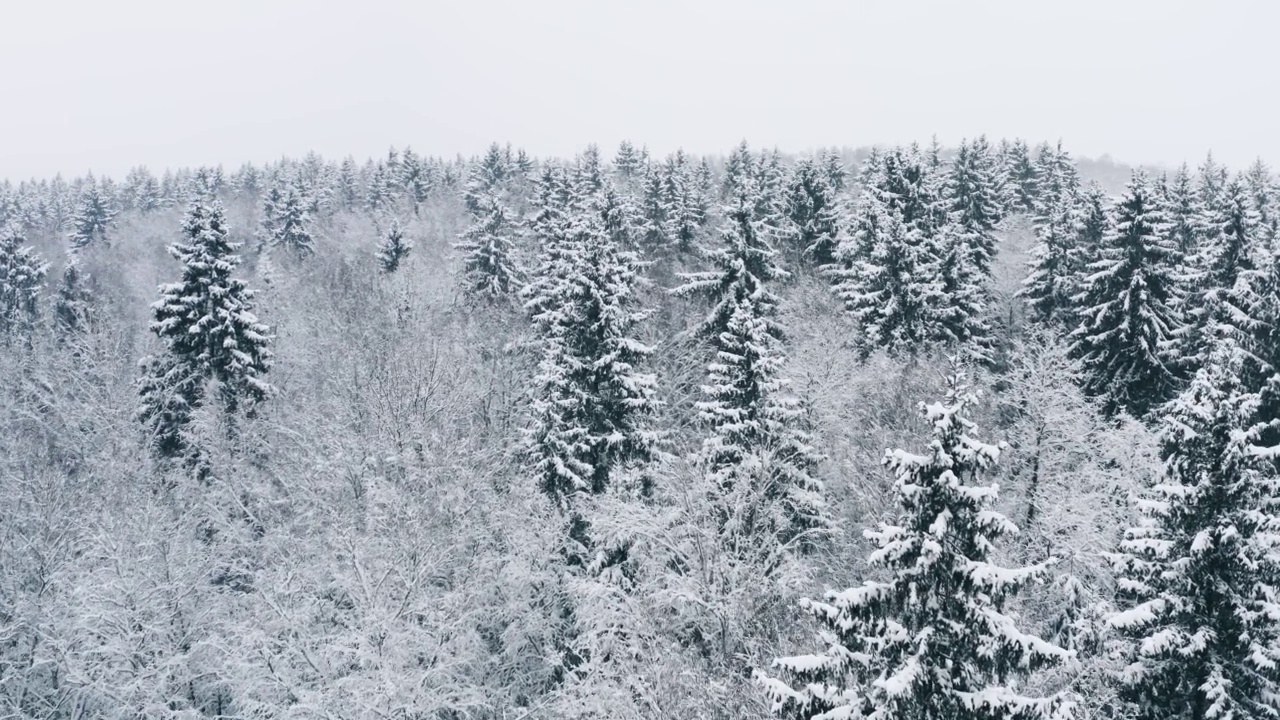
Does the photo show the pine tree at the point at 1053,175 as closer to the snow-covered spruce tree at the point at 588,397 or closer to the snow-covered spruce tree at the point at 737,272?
the snow-covered spruce tree at the point at 737,272

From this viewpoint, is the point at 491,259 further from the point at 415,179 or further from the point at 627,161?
the point at 415,179

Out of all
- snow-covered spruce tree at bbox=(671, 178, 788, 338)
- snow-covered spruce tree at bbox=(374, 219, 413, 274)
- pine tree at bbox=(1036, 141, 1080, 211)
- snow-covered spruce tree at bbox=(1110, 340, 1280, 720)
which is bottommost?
snow-covered spruce tree at bbox=(1110, 340, 1280, 720)

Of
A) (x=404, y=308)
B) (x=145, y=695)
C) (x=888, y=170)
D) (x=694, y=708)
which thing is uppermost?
(x=888, y=170)

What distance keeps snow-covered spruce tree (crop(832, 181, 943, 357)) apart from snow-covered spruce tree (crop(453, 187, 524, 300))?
67.4 feet

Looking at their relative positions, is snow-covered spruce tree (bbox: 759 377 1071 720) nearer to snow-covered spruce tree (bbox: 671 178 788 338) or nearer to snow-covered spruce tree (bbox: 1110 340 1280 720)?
snow-covered spruce tree (bbox: 1110 340 1280 720)

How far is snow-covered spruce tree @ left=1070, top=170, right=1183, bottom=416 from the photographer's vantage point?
96.1ft

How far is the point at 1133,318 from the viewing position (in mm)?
29844

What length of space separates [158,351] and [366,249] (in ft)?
89.7

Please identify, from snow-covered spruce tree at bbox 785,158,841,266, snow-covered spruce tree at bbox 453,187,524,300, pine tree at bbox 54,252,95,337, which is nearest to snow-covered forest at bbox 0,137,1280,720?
snow-covered spruce tree at bbox 785,158,841,266

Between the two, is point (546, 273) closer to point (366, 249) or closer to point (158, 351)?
point (158, 351)

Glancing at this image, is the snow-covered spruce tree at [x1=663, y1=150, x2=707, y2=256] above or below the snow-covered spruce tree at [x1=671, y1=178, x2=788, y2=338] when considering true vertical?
above

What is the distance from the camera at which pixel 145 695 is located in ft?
77.5

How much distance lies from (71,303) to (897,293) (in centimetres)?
5255

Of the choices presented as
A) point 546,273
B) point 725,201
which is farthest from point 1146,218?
point 725,201
